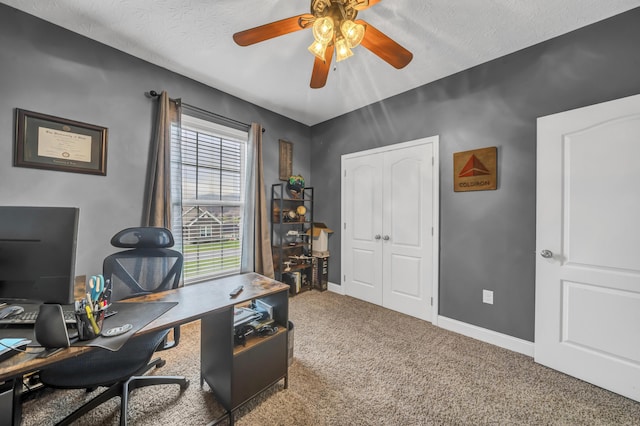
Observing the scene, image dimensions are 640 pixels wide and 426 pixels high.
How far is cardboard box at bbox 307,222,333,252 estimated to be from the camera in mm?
3686

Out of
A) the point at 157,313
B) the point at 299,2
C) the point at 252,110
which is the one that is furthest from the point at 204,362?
the point at 252,110

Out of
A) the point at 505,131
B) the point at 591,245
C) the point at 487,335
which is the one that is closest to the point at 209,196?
the point at 505,131

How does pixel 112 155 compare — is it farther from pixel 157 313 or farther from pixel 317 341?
pixel 317 341

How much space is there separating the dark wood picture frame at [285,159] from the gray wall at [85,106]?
1271 mm

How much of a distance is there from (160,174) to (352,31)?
2100 millimetres

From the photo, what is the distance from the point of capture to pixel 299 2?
5.37 ft

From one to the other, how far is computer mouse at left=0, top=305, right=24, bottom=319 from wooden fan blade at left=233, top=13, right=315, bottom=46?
1.74 metres

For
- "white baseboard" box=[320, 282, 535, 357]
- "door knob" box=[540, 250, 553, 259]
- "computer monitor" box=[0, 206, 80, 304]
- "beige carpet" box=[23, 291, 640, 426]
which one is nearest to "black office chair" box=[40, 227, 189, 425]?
"beige carpet" box=[23, 291, 640, 426]

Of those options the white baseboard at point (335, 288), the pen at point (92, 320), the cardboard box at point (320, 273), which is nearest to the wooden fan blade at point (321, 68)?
the pen at point (92, 320)

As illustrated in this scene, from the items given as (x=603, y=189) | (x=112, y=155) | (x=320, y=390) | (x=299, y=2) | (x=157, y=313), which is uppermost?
(x=299, y=2)

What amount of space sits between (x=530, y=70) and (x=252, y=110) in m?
2.96

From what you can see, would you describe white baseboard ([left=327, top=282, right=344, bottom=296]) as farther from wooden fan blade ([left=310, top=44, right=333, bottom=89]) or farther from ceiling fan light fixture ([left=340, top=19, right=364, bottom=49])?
ceiling fan light fixture ([left=340, top=19, right=364, bottom=49])

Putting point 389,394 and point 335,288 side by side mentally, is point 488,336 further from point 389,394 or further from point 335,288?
point 335,288

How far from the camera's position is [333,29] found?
53.5 inches
